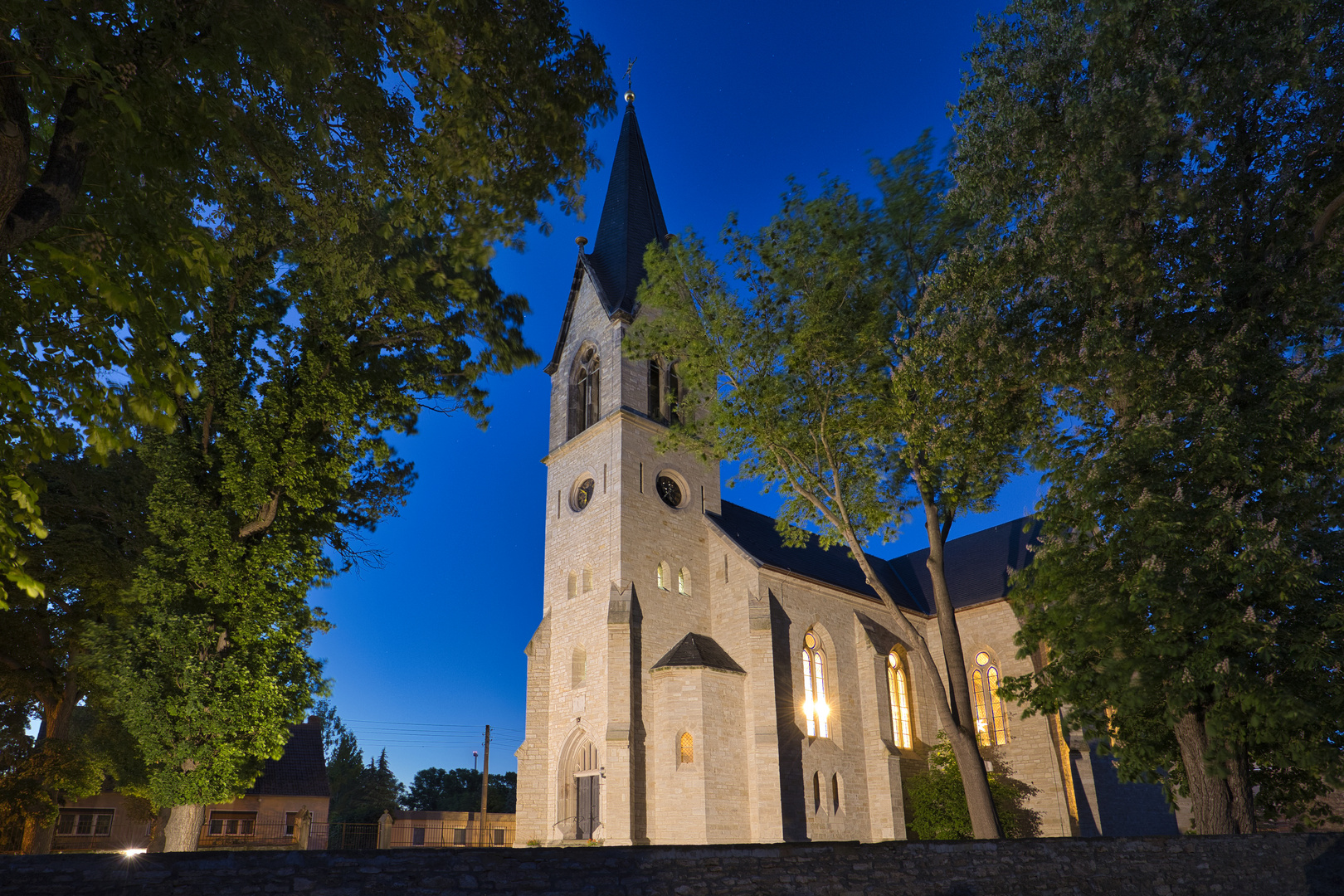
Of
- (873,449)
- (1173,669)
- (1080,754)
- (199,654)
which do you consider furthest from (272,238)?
(1080,754)

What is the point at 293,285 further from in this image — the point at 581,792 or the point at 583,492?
the point at 581,792

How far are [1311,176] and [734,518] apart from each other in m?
20.3

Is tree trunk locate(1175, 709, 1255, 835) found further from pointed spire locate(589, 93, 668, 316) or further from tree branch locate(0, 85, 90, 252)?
pointed spire locate(589, 93, 668, 316)

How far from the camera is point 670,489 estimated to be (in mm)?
27359

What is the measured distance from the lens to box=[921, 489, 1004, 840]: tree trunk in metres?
13.9

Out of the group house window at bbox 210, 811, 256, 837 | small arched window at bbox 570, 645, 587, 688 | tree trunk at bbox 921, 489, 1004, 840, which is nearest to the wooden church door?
small arched window at bbox 570, 645, 587, 688

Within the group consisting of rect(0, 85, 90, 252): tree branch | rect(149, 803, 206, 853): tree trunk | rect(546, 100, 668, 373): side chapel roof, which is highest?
rect(546, 100, 668, 373): side chapel roof

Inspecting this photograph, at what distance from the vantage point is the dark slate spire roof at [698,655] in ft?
74.6

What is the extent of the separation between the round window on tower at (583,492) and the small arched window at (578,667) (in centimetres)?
496

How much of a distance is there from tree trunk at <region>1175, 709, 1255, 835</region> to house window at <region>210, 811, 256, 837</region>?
38.8 m

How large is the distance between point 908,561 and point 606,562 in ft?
59.9

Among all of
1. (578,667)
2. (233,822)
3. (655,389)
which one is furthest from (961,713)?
(233,822)

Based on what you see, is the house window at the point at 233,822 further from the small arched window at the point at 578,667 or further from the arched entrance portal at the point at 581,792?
the small arched window at the point at 578,667

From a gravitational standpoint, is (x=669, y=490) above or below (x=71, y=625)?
above
